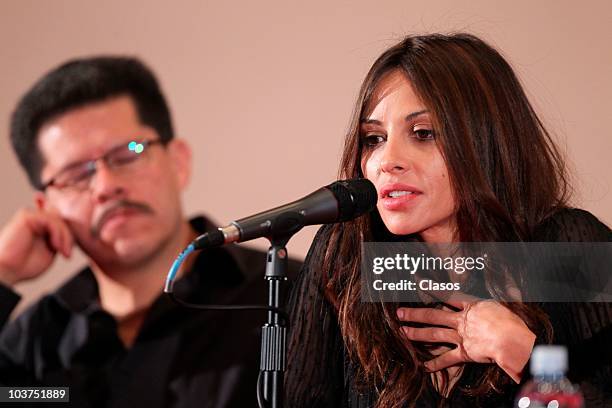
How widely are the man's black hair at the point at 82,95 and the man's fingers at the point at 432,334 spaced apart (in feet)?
2.68

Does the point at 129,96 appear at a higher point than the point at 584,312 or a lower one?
higher

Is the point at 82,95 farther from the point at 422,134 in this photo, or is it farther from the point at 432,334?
the point at 432,334

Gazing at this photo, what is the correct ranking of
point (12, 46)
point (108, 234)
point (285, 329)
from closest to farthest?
point (285, 329)
point (108, 234)
point (12, 46)

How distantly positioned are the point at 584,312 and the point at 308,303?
517 millimetres

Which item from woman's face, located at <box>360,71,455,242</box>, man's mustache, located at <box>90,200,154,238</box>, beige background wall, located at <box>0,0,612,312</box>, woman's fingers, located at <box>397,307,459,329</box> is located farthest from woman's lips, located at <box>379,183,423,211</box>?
man's mustache, located at <box>90,200,154,238</box>

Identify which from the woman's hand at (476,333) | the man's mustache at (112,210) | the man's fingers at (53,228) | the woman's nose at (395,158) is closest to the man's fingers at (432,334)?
the woman's hand at (476,333)

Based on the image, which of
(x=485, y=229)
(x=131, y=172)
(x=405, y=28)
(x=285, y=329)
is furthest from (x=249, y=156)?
(x=285, y=329)

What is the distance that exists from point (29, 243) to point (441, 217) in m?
0.94

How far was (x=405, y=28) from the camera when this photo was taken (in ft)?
6.25

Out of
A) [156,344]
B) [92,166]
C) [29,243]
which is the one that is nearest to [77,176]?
[92,166]

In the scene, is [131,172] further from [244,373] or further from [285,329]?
[285,329]

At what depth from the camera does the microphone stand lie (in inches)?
49.5

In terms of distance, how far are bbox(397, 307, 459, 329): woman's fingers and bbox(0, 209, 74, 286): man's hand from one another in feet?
2.60

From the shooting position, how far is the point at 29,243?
6.47ft
